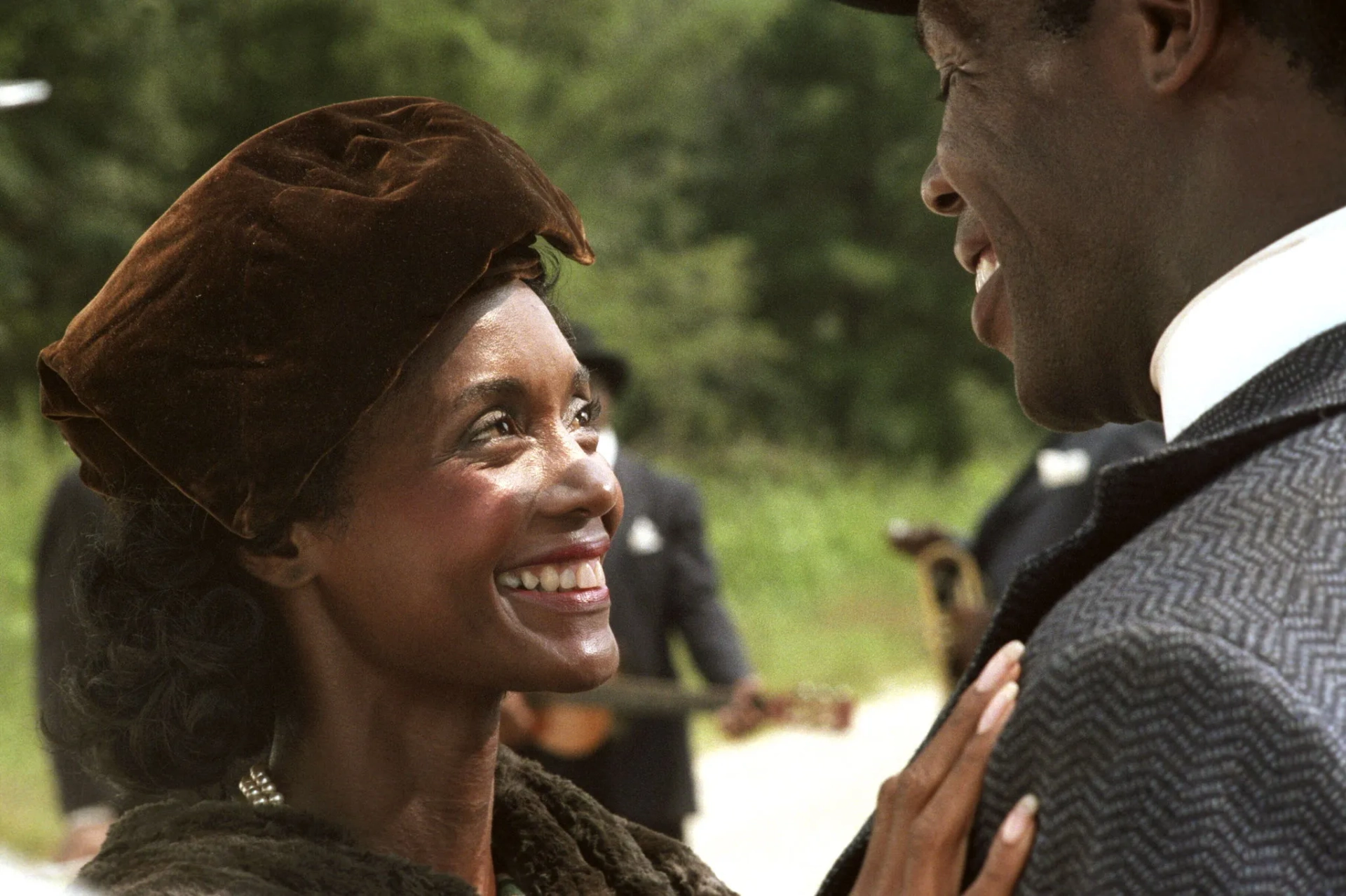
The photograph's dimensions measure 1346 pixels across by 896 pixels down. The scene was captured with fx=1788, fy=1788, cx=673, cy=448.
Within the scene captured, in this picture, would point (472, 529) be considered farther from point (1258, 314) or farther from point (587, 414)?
point (1258, 314)

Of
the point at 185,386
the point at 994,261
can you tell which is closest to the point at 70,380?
the point at 185,386

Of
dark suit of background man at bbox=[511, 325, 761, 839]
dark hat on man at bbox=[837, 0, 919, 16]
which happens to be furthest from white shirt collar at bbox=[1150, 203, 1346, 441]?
dark suit of background man at bbox=[511, 325, 761, 839]

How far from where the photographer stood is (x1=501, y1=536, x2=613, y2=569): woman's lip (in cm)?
197

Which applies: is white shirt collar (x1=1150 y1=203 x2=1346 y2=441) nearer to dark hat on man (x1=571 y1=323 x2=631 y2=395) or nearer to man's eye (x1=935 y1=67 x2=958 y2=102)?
man's eye (x1=935 y1=67 x2=958 y2=102)

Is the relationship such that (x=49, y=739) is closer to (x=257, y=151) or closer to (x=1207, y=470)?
(x=257, y=151)

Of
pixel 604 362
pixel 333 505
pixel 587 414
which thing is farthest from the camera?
pixel 604 362

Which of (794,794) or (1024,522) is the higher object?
(1024,522)

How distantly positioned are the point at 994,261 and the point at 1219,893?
0.77m

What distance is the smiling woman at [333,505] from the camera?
1.88 meters

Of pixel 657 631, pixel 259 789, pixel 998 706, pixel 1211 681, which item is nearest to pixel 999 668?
pixel 998 706

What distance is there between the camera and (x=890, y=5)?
2006mm

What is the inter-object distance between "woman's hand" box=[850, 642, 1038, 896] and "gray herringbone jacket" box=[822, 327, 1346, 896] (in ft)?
0.07

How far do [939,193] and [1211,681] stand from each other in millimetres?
756

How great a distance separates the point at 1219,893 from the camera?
1.14 meters
